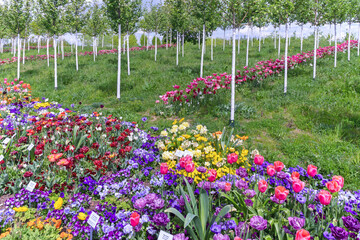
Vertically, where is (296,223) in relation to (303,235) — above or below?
below

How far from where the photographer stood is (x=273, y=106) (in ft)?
27.4

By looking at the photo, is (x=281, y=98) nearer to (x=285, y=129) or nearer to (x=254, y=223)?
(x=285, y=129)

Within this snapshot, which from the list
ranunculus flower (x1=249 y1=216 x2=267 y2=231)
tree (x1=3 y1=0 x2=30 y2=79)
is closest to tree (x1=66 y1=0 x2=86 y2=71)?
tree (x1=3 y1=0 x2=30 y2=79)

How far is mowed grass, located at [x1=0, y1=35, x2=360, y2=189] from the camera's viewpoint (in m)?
5.36

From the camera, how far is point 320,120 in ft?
23.3

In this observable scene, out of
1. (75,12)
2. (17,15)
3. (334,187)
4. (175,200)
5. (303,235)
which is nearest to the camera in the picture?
(303,235)

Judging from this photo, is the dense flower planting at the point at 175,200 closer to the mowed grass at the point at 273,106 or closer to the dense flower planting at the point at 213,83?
the mowed grass at the point at 273,106

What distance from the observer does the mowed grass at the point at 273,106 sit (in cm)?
536

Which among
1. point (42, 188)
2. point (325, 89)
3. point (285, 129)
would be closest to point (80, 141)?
point (42, 188)

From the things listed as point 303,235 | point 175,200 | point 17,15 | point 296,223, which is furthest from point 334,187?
point 17,15

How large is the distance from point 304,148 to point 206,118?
324cm

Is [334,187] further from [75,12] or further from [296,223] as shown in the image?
[75,12]

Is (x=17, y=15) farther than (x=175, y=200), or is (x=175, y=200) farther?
(x=17, y=15)

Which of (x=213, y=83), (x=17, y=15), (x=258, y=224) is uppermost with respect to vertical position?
(x=17, y=15)
